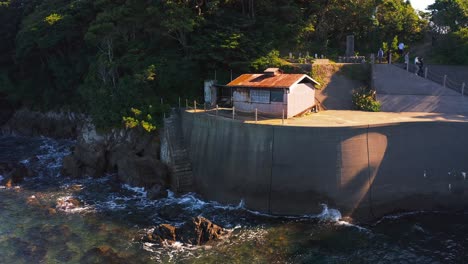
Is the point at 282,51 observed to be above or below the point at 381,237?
above

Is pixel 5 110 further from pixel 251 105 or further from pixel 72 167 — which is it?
pixel 251 105

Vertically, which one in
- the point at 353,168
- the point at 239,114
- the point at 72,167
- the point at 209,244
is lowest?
the point at 209,244

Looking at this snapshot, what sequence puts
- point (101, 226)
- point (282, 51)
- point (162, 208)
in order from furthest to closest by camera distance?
point (282, 51) → point (162, 208) → point (101, 226)

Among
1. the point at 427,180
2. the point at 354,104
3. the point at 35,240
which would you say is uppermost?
the point at 354,104

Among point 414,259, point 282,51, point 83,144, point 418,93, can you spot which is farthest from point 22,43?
point 414,259

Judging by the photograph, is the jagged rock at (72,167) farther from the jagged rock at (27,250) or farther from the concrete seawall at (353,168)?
the concrete seawall at (353,168)

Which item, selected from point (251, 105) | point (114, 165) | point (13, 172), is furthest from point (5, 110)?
point (251, 105)

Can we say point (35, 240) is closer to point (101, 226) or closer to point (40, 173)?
point (101, 226)
